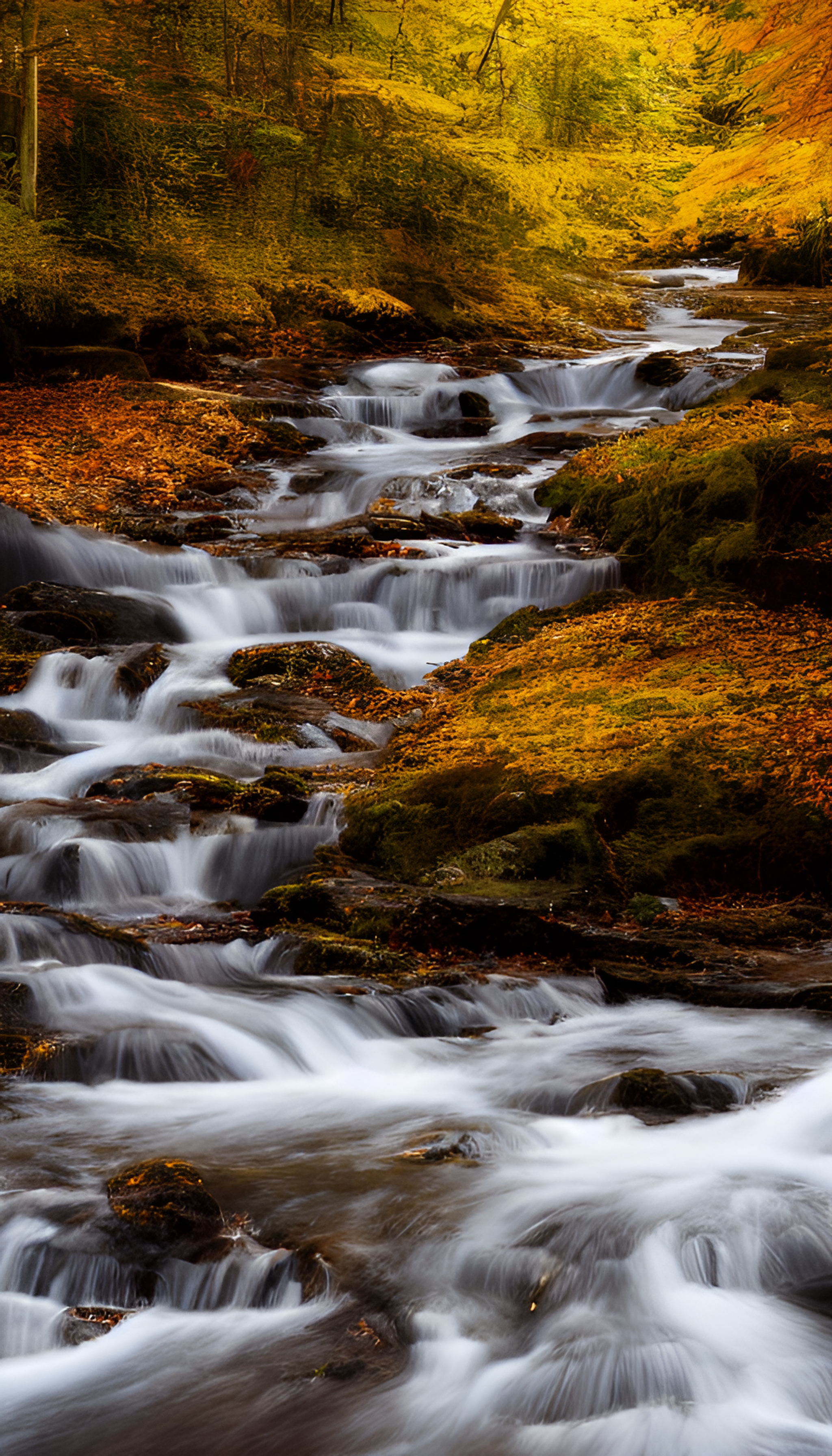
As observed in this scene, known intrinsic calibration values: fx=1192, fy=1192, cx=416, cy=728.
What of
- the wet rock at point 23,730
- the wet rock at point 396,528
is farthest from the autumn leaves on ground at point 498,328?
the wet rock at point 396,528

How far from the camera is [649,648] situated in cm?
807

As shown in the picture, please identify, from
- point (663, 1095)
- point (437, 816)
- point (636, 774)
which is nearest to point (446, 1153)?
point (663, 1095)

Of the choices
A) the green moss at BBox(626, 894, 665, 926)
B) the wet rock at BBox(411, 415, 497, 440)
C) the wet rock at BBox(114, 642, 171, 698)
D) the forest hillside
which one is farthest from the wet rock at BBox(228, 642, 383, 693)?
the forest hillside

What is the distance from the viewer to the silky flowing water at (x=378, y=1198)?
2.83m

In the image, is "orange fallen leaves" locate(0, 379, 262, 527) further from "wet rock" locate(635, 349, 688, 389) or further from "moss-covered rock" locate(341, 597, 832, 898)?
"moss-covered rock" locate(341, 597, 832, 898)

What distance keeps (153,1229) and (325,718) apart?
5388mm

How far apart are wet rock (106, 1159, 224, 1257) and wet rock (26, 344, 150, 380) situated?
43.9ft

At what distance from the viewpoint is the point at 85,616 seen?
32.3 ft

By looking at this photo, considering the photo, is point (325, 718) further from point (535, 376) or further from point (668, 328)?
point (668, 328)

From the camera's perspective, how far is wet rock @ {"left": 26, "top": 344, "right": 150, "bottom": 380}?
49.8ft

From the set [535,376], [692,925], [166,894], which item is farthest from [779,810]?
[535,376]

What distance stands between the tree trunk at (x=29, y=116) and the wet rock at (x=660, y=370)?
29.0ft

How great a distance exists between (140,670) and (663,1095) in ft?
19.8

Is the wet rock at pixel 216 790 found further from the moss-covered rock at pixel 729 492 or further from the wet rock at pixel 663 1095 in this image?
the moss-covered rock at pixel 729 492
